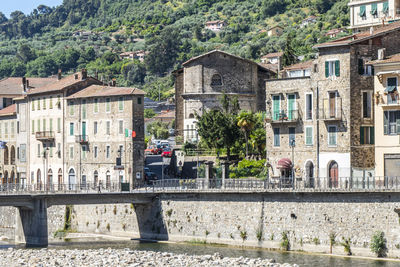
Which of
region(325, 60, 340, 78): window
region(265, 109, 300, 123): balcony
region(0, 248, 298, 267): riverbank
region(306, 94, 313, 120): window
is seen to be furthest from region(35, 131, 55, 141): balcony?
region(325, 60, 340, 78): window

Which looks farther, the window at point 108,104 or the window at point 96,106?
the window at point 96,106

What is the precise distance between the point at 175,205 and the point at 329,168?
11218mm

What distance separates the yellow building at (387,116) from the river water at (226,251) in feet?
25.2

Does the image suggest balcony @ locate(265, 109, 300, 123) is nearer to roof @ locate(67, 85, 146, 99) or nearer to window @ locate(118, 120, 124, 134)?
roof @ locate(67, 85, 146, 99)

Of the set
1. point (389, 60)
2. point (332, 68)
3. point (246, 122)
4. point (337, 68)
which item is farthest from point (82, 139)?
point (389, 60)

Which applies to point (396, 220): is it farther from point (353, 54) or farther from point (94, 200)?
point (94, 200)

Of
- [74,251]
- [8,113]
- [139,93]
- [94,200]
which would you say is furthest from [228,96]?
[74,251]

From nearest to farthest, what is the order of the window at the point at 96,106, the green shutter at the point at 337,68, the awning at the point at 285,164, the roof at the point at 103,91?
the green shutter at the point at 337,68, the awning at the point at 285,164, the roof at the point at 103,91, the window at the point at 96,106

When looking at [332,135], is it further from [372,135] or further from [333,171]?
[372,135]

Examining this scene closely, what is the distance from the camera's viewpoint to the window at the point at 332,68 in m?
66.0

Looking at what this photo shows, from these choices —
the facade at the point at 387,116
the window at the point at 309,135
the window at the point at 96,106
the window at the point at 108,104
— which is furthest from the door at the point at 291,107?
the window at the point at 96,106

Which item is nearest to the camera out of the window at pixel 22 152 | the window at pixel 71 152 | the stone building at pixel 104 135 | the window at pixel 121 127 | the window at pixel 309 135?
the window at pixel 309 135

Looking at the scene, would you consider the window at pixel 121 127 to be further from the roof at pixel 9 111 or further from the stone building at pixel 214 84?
the roof at pixel 9 111

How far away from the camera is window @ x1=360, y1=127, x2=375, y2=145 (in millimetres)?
65188
